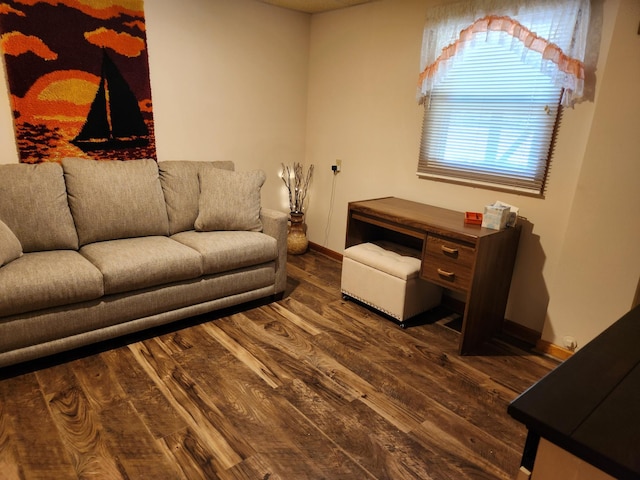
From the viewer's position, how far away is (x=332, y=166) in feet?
13.4

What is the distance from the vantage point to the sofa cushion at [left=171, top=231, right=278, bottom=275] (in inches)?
105

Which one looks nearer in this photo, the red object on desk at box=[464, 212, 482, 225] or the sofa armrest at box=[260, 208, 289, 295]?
the red object on desk at box=[464, 212, 482, 225]

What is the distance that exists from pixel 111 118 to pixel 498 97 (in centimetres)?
275

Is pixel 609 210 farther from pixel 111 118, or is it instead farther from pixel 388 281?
pixel 111 118

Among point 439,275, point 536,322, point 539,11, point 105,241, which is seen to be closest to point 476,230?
point 439,275

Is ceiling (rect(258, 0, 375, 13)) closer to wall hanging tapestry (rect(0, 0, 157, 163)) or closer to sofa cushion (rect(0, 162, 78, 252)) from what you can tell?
wall hanging tapestry (rect(0, 0, 157, 163))

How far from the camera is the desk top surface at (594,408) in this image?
642 millimetres

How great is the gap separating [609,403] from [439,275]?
6.09ft

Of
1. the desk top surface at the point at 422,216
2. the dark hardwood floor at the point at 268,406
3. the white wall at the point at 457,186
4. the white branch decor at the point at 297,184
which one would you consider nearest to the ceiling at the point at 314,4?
the white wall at the point at 457,186

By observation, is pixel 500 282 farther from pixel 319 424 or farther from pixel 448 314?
pixel 319 424

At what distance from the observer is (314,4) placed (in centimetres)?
363

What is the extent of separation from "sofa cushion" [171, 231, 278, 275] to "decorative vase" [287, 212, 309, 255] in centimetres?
117

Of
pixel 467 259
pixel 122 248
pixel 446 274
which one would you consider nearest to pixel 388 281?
pixel 446 274

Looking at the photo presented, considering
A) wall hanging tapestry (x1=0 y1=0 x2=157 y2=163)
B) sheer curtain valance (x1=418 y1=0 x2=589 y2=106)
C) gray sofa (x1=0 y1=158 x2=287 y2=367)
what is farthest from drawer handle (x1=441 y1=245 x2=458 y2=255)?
wall hanging tapestry (x1=0 y1=0 x2=157 y2=163)
